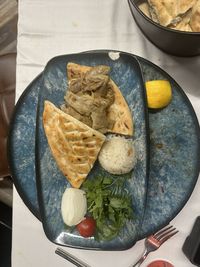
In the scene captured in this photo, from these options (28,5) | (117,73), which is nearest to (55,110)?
(117,73)

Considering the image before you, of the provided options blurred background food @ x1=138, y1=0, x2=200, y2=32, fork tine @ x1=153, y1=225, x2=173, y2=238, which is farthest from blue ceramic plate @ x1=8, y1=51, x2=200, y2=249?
blurred background food @ x1=138, y1=0, x2=200, y2=32

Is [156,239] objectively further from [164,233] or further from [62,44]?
[62,44]

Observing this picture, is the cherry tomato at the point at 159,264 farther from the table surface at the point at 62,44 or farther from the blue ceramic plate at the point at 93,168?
the table surface at the point at 62,44

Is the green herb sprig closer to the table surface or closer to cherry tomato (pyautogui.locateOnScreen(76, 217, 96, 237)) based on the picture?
cherry tomato (pyautogui.locateOnScreen(76, 217, 96, 237))

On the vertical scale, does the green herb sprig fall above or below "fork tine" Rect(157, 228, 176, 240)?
above

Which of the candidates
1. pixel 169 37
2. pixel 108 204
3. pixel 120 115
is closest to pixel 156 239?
pixel 108 204

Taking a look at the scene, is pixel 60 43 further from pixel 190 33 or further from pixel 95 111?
pixel 190 33
